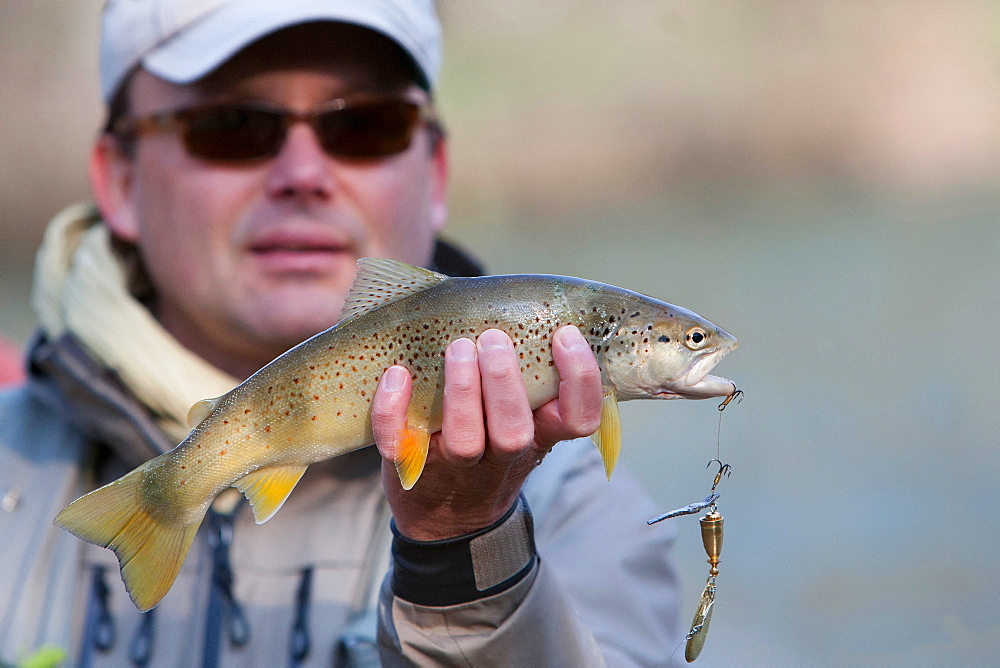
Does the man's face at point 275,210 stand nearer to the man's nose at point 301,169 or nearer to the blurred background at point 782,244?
the man's nose at point 301,169

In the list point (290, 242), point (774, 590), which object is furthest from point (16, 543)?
point (774, 590)

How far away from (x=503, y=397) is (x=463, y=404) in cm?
6

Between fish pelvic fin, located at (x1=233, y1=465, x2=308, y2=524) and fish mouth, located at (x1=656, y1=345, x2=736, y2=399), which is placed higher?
fish mouth, located at (x1=656, y1=345, x2=736, y2=399)

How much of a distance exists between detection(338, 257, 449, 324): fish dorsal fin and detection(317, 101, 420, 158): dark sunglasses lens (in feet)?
3.72

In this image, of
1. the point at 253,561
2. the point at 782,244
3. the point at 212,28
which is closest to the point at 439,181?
the point at 212,28

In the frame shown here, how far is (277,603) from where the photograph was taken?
7.49ft

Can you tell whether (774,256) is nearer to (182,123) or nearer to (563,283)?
(182,123)

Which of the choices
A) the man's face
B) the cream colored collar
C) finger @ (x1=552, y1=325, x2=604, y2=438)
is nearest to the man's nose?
the man's face

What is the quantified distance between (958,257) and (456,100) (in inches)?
268

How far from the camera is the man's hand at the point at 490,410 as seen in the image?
130 centimetres

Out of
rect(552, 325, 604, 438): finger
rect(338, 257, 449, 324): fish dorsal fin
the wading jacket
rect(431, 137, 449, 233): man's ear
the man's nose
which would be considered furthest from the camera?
rect(431, 137, 449, 233): man's ear

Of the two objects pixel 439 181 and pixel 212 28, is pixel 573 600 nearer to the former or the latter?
pixel 439 181

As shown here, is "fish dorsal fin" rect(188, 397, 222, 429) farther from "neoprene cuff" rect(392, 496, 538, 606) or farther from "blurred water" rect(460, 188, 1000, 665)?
"blurred water" rect(460, 188, 1000, 665)

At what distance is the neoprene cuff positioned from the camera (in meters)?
1.49
